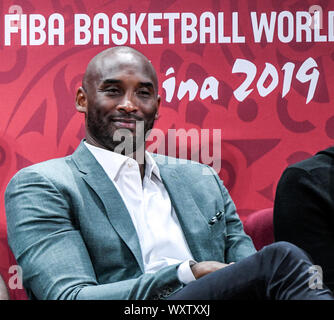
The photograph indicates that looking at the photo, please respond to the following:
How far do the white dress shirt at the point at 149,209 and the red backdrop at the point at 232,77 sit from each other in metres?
0.30

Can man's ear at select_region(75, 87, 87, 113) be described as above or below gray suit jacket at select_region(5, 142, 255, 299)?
above

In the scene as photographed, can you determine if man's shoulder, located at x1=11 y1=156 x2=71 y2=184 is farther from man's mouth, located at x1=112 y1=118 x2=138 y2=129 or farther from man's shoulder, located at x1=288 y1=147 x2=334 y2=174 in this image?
man's shoulder, located at x1=288 y1=147 x2=334 y2=174

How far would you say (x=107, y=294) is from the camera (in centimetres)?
151

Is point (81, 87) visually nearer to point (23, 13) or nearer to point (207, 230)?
point (23, 13)

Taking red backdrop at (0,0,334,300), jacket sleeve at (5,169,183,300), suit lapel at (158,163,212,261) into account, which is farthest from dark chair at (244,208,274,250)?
jacket sleeve at (5,169,183,300)

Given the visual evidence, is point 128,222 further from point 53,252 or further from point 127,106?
point 127,106

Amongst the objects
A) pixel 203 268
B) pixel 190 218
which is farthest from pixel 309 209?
pixel 190 218

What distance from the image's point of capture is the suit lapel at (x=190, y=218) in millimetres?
1851

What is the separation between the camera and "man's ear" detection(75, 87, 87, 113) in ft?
6.81

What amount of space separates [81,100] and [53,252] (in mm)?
681

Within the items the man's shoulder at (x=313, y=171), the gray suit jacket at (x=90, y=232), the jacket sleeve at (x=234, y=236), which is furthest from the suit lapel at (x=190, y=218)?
the man's shoulder at (x=313, y=171)

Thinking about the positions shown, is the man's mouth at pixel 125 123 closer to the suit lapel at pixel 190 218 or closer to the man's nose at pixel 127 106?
the man's nose at pixel 127 106
